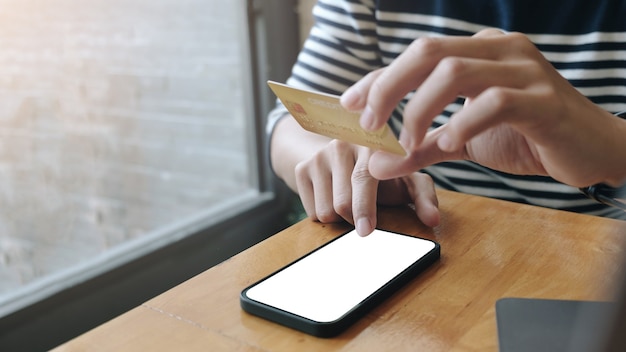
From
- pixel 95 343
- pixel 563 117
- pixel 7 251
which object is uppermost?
pixel 563 117

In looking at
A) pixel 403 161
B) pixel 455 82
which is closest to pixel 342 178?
pixel 403 161

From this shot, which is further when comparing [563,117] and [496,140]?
[496,140]

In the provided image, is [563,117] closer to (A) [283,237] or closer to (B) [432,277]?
(B) [432,277]

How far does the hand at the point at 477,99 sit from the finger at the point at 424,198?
0.29 ft

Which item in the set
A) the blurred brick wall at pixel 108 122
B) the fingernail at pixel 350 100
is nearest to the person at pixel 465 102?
the fingernail at pixel 350 100

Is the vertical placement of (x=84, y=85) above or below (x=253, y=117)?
above

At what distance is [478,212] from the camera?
67 cm

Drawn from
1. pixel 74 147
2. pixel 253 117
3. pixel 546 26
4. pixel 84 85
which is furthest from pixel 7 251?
pixel 546 26

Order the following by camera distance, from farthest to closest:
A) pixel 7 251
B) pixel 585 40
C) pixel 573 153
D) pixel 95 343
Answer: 1. pixel 7 251
2. pixel 585 40
3. pixel 573 153
4. pixel 95 343

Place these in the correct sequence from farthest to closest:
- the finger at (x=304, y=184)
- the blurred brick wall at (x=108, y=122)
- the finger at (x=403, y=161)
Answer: the blurred brick wall at (x=108, y=122), the finger at (x=304, y=184), the finger at (x=403, y=161)

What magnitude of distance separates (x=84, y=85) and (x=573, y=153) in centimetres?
105

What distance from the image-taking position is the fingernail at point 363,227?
1.97 feet

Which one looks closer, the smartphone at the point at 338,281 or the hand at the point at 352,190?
the smartphone at the point at 338,281

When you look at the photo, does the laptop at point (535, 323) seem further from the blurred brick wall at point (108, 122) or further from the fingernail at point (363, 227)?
the blurred brick wall at point (108, 122)
